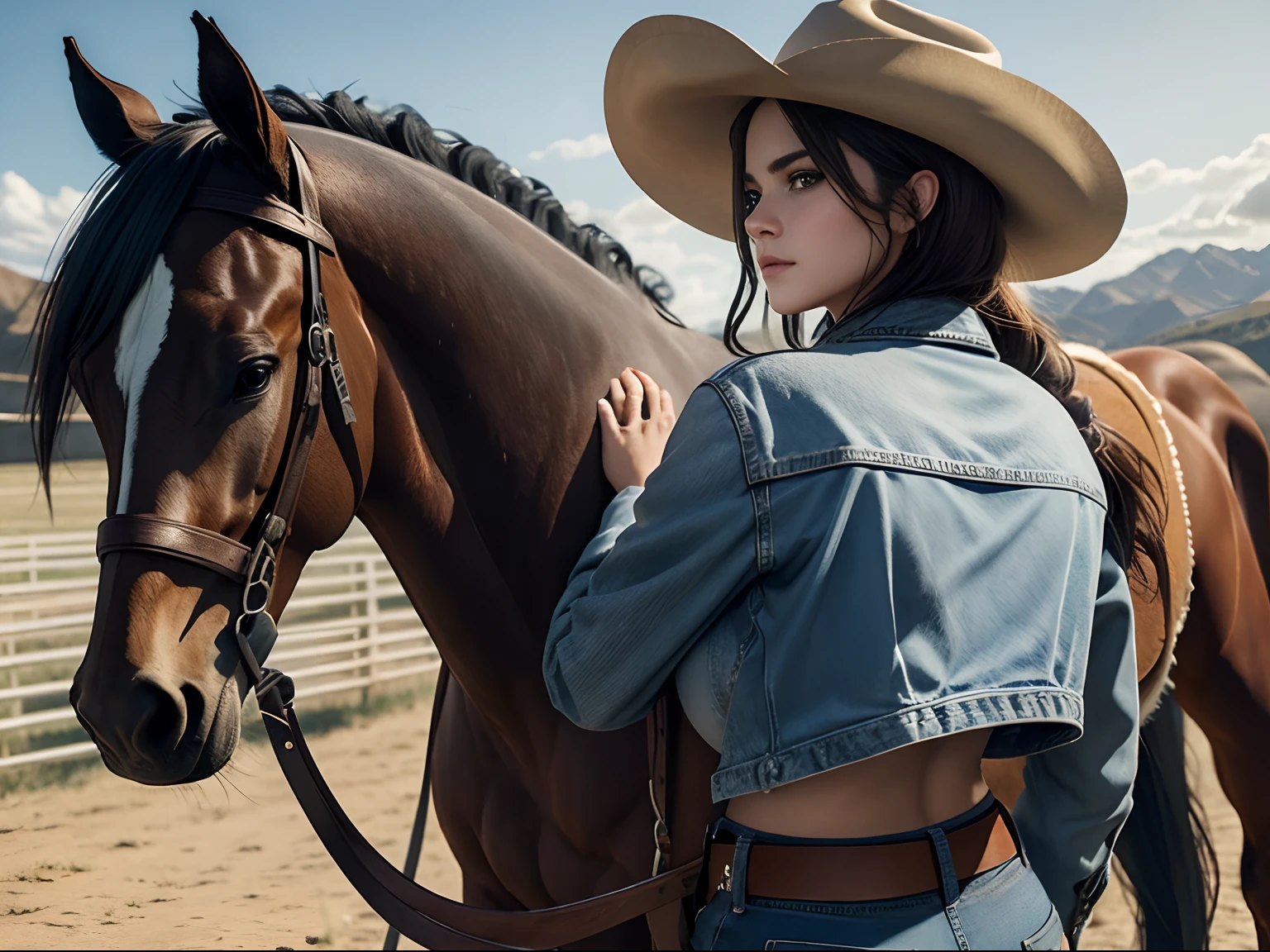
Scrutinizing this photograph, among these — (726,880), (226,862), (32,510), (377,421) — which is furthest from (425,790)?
(32,510)

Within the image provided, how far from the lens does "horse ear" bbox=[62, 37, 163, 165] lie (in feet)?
4.93

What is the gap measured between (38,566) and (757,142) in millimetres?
7071

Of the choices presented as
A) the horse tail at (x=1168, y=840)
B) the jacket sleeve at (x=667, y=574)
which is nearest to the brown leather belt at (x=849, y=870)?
the jacket sleeve at (x=667, y=574)

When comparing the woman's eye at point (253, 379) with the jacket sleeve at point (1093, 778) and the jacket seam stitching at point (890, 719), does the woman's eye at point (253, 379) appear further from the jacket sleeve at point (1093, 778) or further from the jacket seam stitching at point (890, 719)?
the jacket sleeve at point (1093, 778)

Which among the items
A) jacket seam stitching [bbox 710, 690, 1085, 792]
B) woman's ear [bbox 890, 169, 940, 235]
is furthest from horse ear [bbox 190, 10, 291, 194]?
jacket seam stitching [bbox 710, 690, 1085, 792]

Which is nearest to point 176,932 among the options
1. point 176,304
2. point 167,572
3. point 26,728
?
point 167,572

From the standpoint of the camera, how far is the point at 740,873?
103 cm

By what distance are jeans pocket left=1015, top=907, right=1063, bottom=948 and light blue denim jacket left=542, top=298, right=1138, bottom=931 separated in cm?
22

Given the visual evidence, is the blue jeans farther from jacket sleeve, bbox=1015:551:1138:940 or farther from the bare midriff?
jacket sleeve, bbox=1015:551:1138:940

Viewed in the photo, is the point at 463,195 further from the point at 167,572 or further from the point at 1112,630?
the point at 1112,630

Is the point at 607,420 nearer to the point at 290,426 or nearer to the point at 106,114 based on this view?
the point at 290,426

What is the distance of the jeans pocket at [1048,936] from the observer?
3.50 ft

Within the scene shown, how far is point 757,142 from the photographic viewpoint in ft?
4.20

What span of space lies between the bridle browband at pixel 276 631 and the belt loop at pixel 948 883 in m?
0.47
